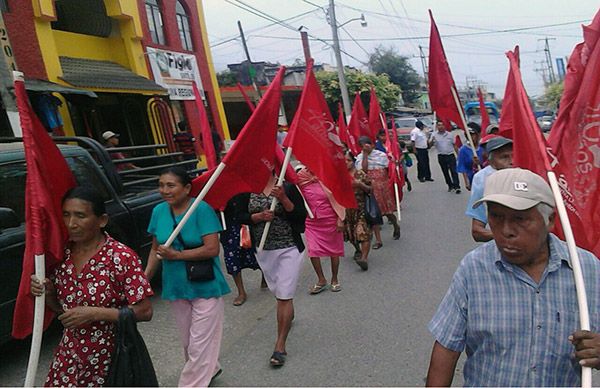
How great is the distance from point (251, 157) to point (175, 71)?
1347 cm

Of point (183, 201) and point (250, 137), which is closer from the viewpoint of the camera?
point (183, 201)

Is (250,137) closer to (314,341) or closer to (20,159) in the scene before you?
(314,341)

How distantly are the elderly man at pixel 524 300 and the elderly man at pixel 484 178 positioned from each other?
5.17 ft

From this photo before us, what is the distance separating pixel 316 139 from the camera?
4.24 m

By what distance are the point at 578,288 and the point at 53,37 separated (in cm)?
1234

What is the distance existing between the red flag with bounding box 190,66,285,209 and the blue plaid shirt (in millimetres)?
1994

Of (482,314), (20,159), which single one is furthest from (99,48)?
(482,314)

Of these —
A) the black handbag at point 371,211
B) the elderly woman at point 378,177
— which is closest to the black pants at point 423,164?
the elderly woman at point 378,177

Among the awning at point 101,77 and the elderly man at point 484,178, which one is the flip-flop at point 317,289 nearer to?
the elderly man at point 484,178

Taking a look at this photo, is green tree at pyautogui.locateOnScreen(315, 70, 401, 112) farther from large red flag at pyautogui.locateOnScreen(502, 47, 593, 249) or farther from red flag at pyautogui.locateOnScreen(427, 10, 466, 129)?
large red flag at pyautogui.locateOnScreen(502, 47, 593, 249)

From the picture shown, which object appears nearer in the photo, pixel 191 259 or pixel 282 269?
pixel 191 259

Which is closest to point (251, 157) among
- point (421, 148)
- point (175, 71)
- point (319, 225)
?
point (319, 225)

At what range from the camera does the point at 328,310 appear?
4773 mm

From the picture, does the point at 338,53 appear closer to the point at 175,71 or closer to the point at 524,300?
the point at 175,71
